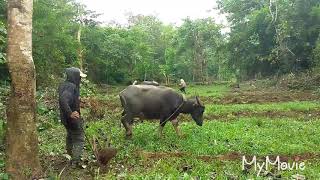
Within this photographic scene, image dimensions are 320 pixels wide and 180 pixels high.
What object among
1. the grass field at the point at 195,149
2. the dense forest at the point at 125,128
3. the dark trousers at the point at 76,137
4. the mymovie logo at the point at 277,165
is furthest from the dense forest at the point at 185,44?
the mymovie logo at the point at 277,165

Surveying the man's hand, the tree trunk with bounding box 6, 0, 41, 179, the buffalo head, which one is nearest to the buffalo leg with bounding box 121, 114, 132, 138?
the buffalo head

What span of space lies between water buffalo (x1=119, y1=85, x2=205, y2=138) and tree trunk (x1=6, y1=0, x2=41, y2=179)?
503 centimetres

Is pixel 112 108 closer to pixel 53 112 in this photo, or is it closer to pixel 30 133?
pixel 53 112

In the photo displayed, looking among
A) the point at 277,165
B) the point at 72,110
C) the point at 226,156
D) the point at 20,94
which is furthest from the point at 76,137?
the point at 277,165

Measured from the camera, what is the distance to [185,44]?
207 ft

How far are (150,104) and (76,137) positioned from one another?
3857 mm

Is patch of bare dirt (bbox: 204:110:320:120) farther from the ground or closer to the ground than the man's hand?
closer to the ground

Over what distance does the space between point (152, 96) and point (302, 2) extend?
104 ft

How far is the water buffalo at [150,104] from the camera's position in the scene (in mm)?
13203

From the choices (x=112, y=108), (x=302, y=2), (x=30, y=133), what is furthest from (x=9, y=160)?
(x=302, y=2)

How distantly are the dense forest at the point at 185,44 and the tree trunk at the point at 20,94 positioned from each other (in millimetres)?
15462

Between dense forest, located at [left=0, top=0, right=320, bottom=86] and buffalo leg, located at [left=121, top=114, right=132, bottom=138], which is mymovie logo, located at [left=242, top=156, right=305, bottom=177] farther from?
dense forest, located at [left=0, top=0, right=320, bottom=86]

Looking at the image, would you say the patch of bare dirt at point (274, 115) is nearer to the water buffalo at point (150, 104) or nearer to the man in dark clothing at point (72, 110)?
the water buffalo at point (150, 104)

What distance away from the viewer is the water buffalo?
13.2 metres
